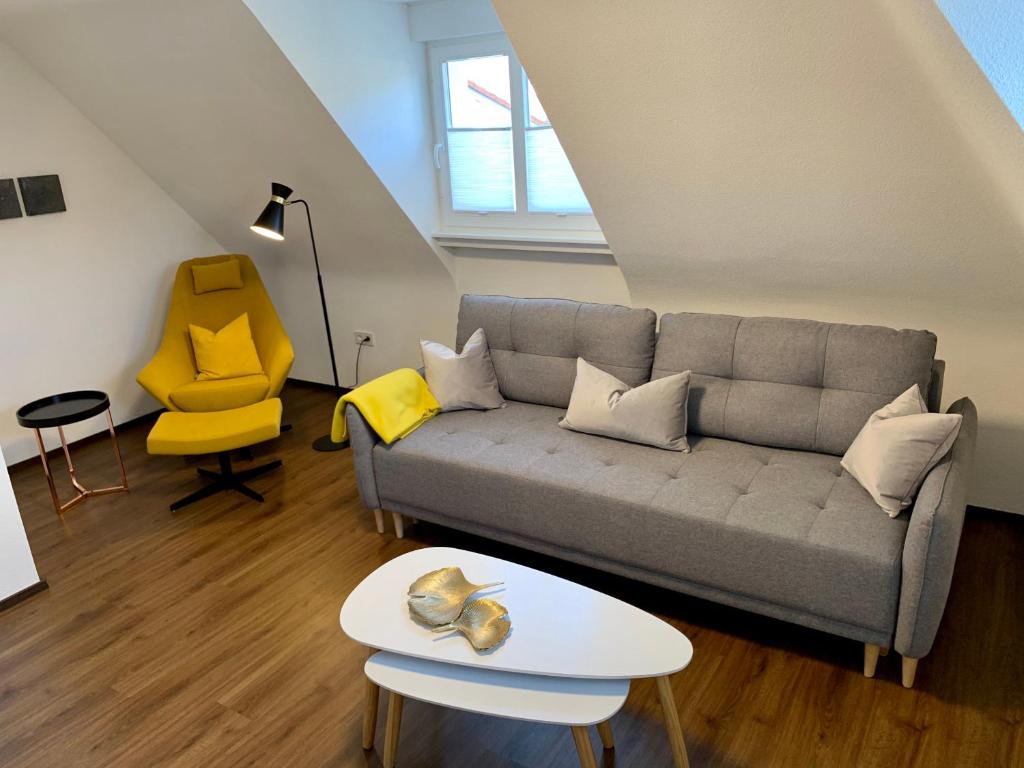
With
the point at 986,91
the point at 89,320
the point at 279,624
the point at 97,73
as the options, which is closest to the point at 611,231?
the point at 986,91

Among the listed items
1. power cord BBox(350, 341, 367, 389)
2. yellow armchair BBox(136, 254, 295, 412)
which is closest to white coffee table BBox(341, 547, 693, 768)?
yellow armchair BBox(136, 254, 295, 412)

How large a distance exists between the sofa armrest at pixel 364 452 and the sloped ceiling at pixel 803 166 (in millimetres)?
1239

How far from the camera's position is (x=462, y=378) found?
3381 mm

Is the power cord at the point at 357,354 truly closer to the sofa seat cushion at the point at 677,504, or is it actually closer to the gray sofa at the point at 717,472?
the gray sofa at the point at 717,472

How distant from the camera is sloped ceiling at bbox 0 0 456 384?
329 centimetres

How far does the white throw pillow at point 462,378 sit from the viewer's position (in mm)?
3371

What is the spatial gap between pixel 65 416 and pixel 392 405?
1.44 meters

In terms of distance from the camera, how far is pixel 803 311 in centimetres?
327

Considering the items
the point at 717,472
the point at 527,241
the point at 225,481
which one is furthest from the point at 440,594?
the point at 527,241

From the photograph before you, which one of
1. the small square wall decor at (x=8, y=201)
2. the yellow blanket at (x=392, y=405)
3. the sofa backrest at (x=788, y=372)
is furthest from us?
the small square wall decor at (x=8, y=201)

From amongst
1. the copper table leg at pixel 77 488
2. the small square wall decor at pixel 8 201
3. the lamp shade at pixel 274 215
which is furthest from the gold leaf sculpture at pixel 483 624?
the small square wall decor at pixel 8 201

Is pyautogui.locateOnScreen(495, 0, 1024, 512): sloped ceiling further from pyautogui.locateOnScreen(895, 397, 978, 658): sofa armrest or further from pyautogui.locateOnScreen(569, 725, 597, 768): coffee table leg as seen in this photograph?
pyautogui.locateOnScreen(569, 725, 597, 768): coffee table leg

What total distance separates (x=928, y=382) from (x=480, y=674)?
1.78 metres

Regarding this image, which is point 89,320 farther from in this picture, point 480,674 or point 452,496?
point 480,674
